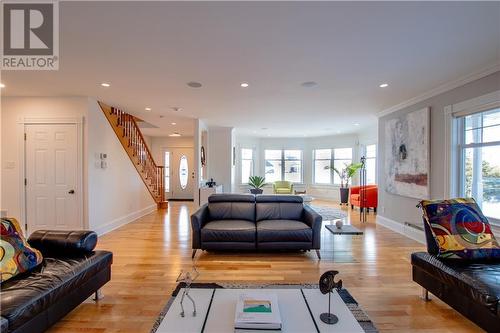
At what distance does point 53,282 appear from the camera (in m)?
1.94

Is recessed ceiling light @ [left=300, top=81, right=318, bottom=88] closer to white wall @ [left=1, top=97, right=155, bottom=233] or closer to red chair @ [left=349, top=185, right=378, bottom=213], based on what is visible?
white wall @ [left=1, top=97, right=155, bottom=233]

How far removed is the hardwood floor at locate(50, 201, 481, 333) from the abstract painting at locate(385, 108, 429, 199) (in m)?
0.98

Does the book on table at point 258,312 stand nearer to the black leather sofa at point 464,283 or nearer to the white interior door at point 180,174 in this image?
the black leather sofa at point 464,283

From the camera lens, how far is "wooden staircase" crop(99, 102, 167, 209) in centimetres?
569

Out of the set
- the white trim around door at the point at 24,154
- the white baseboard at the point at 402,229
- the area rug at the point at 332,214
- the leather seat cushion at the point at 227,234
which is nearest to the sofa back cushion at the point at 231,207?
the leather seat cushion at the point at 227,234

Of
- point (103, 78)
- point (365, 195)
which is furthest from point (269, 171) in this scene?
point (103, 78)

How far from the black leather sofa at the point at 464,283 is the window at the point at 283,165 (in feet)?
27.9

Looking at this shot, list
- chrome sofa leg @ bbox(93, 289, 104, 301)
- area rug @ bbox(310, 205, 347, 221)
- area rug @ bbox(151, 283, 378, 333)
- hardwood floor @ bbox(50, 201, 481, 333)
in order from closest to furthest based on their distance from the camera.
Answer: area rug @ bbox(151, 283, 378, 333)
hardwood floor @ bbox(50, 201, 481, 333)
chrome sofa leg @ bbox(93, 289, 104, 301)
area rug @ bbox(310, 205, 347, 221)

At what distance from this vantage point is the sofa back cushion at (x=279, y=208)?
4.36m

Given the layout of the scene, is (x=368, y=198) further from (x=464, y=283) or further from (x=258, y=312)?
(x=258, y=312)

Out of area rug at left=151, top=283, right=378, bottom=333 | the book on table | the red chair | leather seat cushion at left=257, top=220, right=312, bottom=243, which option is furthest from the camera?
the red chair

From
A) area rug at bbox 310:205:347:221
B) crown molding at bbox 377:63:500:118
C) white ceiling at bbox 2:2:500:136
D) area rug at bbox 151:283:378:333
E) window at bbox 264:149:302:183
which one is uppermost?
white ceiling at bbox 2:2:500:136

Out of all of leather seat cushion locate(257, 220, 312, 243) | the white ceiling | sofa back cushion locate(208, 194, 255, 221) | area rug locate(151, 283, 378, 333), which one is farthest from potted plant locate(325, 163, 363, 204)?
area rug locate(151, 283, 378, 333)

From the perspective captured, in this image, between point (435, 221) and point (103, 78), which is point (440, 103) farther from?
point (103, 78)
